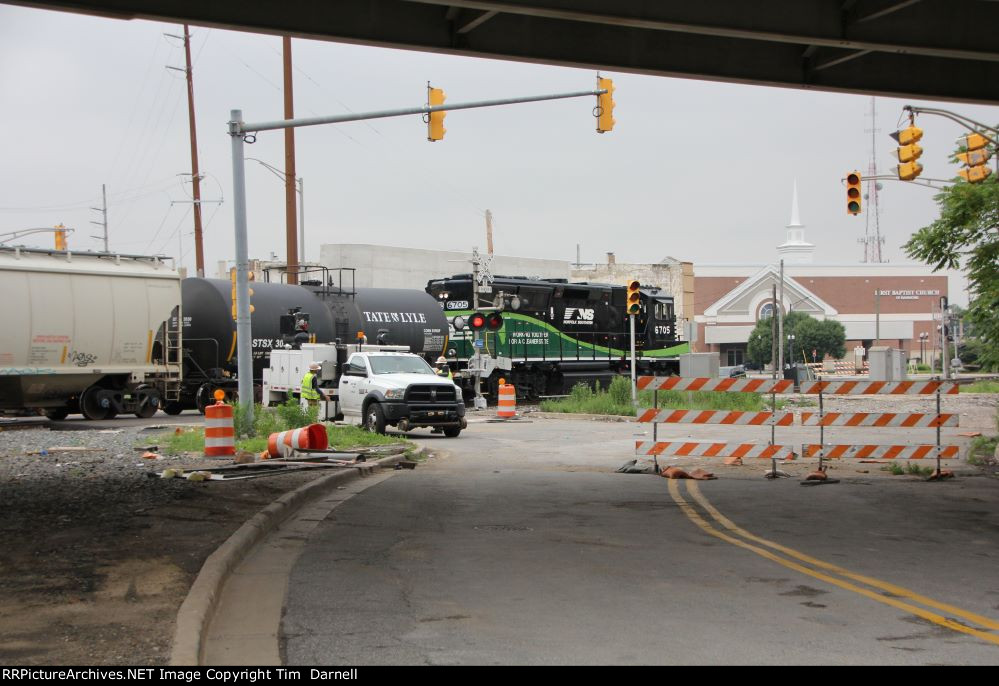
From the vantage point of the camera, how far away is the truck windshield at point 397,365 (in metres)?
25.1

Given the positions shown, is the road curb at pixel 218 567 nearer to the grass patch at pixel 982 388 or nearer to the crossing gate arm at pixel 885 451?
the crossing gate arm at pixel 885 451

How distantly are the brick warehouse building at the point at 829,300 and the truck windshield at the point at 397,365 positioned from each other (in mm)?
81733

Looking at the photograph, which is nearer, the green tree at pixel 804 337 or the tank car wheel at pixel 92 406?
the tank car wheel at pixel 92 406

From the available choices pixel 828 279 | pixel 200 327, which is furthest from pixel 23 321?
pixel 828 279

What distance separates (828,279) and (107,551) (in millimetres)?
111211

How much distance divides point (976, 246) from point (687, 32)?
34.6 feet

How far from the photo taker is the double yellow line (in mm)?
6944

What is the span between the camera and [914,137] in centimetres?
2309

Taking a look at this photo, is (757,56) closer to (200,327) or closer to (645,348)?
(200,327)

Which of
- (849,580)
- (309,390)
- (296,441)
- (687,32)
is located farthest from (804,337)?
(849,580)

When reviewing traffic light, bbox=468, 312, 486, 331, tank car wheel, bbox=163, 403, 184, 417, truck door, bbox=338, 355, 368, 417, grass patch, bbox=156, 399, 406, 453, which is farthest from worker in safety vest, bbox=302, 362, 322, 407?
tank car wheel, bbox=163, 403, 184, 417

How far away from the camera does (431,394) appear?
2444 cm

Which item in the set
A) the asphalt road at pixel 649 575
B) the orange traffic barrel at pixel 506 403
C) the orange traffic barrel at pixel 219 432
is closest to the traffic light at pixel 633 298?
the orange traffic barrel at pixel 506 403

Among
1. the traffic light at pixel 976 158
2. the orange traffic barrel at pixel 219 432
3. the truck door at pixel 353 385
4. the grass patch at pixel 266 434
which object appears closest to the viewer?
the orange traffic barrel at pixel 219 432
